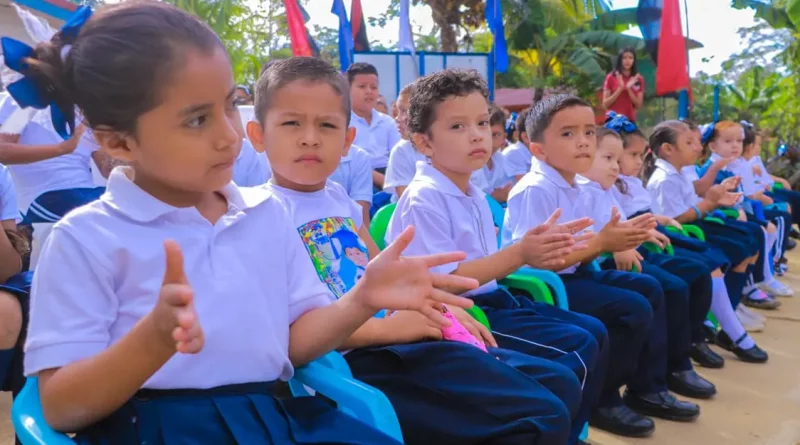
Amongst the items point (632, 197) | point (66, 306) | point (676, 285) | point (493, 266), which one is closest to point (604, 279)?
point (676, 285)

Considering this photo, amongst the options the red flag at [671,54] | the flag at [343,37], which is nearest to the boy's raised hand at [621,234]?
the red flag at [671,54]

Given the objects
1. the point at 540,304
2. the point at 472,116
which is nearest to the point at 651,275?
the point at 540,304

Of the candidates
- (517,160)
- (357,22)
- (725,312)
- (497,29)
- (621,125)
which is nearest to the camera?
(725,312)

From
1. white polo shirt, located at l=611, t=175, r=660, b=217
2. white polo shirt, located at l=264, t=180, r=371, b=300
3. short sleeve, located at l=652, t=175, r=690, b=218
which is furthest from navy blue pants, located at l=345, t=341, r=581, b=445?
short sleeve, located at l=652, t=175, r=690, b=218

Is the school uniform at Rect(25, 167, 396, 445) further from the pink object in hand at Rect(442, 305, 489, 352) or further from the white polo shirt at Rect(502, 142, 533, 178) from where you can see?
the white polo shirt at Rect(502, 142, 533, 178)

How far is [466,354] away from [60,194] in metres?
1.92

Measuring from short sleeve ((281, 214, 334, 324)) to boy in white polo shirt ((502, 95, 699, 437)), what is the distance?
132 centimetres

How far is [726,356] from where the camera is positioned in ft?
12.7

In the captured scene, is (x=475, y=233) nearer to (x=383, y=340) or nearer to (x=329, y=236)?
(x=329, y=236)

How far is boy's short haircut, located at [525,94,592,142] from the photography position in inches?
114

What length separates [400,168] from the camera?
12.6 ft

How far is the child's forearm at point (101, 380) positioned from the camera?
41.6 inches

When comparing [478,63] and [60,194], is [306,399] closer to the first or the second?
[60,194]

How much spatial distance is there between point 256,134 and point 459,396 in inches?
39.9
